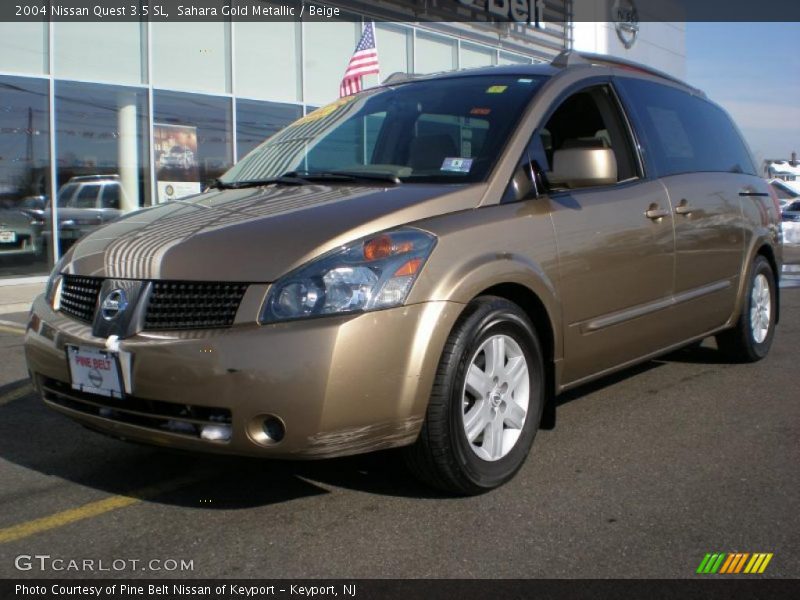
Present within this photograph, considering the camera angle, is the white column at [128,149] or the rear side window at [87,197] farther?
the white column at [128,149]

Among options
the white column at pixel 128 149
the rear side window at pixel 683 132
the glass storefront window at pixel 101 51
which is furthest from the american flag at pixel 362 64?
the rear side window at pixel 683 132

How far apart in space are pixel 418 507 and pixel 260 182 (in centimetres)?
175

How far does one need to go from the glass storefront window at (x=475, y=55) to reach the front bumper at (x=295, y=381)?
16200mm

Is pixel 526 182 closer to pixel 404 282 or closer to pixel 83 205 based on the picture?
pixel 404 282

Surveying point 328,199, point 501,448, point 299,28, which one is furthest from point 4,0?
point 501,448

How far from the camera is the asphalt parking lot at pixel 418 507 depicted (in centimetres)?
294

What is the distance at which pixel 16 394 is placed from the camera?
215 inches

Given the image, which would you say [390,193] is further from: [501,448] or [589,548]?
[589,548]

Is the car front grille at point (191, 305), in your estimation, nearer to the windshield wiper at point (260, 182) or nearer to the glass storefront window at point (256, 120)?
the windshield wiper at point (260, 182)

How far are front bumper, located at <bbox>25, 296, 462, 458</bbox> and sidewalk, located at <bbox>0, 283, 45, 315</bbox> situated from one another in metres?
7.56

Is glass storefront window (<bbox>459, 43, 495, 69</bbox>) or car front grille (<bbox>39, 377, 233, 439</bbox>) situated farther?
glass storefront window (<bbox>459, 43, 495, 69</bbox>)

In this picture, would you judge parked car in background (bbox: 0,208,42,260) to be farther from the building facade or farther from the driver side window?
the driver side window

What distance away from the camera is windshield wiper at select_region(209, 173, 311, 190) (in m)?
4.07

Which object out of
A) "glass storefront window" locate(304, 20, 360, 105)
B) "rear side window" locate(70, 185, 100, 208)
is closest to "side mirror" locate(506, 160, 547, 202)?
"rear side window" locate(70, 185, 100, 208)
